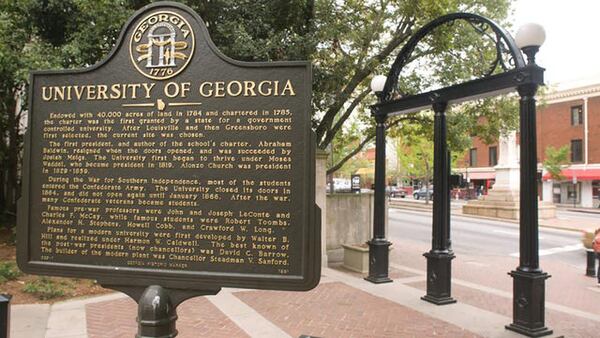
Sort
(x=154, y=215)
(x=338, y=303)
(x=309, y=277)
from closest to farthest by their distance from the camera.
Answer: (x=309, y=277) < (x=154, y=215) < (x=338, y=303)

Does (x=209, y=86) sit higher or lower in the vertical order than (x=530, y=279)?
higher

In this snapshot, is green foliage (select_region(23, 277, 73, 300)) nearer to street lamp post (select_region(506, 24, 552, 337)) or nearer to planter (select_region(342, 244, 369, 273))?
planter (select_region(342, 244, 369, 273))

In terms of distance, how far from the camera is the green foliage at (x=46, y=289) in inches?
306

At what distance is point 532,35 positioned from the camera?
626 centimetres

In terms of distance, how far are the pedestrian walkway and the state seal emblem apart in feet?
12.7

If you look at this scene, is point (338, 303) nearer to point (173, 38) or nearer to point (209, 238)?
point (209, 238)

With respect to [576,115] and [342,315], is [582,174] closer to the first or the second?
[576,115]

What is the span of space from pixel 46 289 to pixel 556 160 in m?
41.7

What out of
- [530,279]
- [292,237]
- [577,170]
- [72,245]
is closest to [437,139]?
[530,279]

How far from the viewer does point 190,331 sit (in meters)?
6.03

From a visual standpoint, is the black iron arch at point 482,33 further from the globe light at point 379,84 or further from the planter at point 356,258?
the planter at point 356,258

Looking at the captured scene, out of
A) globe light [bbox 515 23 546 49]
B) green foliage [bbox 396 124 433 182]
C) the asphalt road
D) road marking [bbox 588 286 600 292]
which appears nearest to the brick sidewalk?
globe light [bbox 515 23 546 49]

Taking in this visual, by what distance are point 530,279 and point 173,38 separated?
5579mm

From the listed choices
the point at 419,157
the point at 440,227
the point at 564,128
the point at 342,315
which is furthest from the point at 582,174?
the point at 342,315
